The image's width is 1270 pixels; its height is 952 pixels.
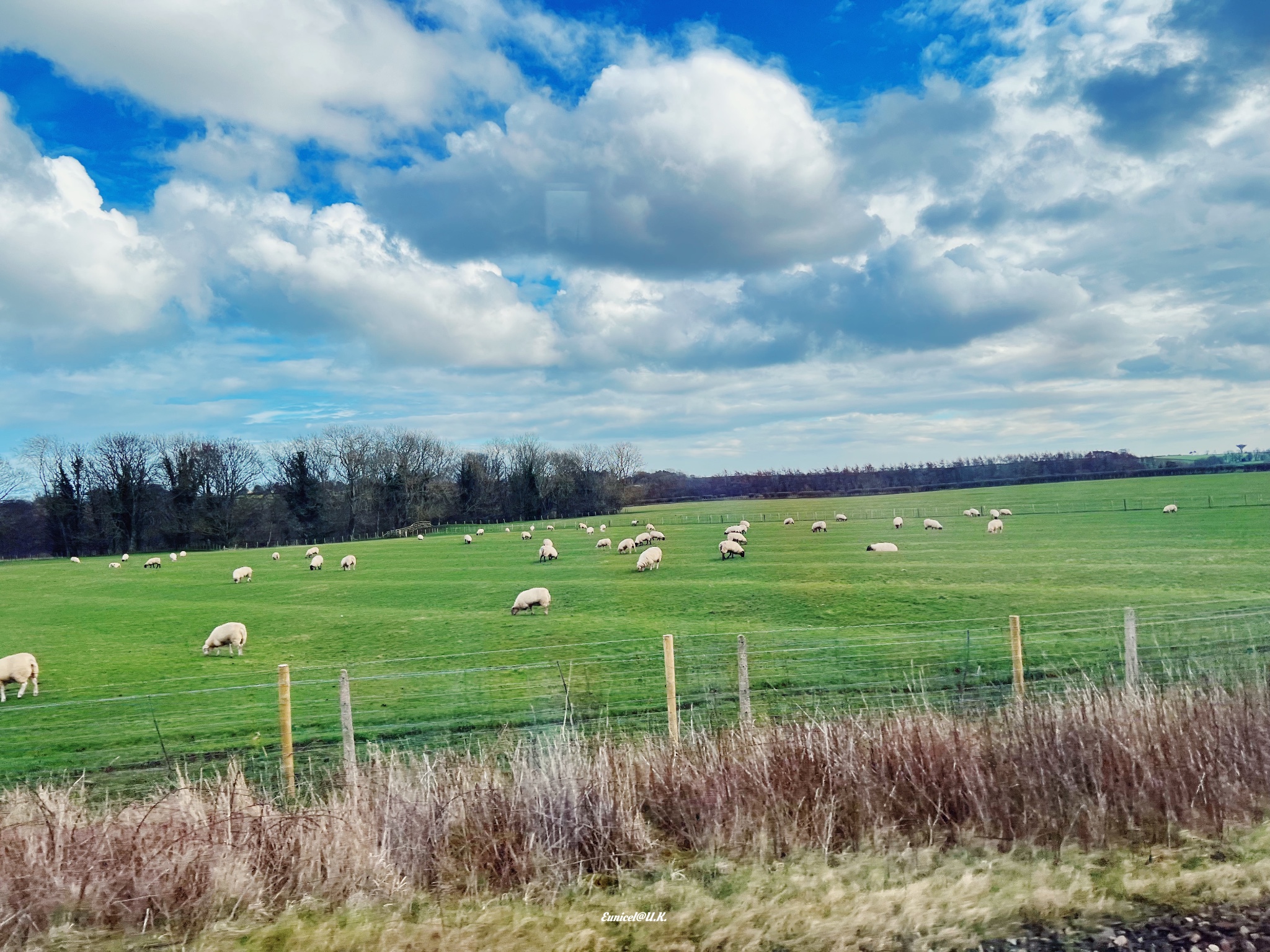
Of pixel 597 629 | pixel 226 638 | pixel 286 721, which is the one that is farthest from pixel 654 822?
pixel 226 638

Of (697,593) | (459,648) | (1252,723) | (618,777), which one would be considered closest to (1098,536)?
(697,593)

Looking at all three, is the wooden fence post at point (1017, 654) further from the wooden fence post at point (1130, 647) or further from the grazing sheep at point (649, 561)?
the grazing sheep at point (649, 561)

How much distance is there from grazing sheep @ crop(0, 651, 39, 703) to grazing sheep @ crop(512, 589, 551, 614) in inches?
505

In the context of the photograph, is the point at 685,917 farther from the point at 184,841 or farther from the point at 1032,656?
the point at 1032,656

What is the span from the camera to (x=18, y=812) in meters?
6.13

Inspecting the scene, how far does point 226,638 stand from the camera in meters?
22.5

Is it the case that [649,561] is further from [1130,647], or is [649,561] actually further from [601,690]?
[1130,647]

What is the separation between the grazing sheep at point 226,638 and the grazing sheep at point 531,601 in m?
8.17

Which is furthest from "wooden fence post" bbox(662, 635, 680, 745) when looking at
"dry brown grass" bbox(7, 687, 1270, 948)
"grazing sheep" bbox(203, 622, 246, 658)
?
"grazing sheep" bbox(203, 622, 246, 658)

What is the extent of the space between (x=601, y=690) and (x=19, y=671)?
1370 centimetres

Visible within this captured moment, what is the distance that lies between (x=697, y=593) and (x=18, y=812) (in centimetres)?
2291

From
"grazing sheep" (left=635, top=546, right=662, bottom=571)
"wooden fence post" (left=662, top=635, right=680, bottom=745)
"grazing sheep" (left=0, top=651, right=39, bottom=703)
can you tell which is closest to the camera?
"wooden fence post" (left=662, top=635, right=680, bottom=745)

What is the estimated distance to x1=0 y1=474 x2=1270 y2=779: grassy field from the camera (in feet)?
42.6

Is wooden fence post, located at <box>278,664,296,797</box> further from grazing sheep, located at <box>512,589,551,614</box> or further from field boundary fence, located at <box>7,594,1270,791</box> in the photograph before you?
grazing sheep, located at <box>512,589,551,614</box>
